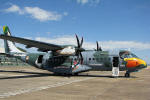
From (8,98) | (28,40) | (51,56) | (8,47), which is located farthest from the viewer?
(8,47)

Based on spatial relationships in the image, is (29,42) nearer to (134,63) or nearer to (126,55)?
(126,55)

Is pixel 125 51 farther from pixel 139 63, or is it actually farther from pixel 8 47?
pixel 8 47

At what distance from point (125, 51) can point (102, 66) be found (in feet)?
11.4

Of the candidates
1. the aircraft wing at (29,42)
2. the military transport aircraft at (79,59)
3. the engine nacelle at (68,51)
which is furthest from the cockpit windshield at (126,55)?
the aircraft wing at (29,42)

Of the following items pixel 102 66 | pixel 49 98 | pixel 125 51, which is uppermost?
pixel 125 51

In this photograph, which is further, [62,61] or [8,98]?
[62,61]

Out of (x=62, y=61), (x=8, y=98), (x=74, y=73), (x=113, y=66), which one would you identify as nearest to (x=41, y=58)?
(x=62, y=61)

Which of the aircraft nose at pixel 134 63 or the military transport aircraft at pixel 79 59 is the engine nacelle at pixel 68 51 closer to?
the military transport aircraft at pixel 79 59

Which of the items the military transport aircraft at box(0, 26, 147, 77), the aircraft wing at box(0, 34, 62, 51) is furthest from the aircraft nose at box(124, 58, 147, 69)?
the aircraft wing at box(0, 34, 62, 51)

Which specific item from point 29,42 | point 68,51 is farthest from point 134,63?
point 29,42

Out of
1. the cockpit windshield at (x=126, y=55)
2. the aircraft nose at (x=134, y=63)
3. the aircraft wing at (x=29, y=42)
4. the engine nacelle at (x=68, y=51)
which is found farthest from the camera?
the engine nacelle at (x=68, y=51)

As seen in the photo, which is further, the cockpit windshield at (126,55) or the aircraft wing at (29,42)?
the cockpit windshield at (126,55)

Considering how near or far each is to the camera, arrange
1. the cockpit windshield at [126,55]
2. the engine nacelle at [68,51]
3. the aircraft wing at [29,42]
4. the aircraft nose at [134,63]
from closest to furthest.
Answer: the aircraft wing at [29,42] < the aircraft nose at [134,63] < the cockpit windshield at [126,55] < the engine nacelle at [68,51]

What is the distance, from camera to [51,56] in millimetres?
24188
